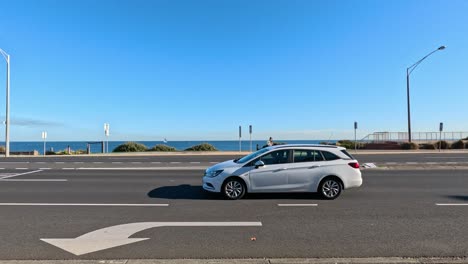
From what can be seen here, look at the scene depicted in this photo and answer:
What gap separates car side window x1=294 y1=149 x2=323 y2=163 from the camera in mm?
10070

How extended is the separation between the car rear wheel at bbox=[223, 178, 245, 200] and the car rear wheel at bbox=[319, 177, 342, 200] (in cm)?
210

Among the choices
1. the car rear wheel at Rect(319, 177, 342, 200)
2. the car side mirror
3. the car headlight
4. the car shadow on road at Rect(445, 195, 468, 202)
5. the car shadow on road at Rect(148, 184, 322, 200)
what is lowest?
the car shadow on road at Rect(445, 195, 468, 202)

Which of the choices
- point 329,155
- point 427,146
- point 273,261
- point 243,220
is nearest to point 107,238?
point 243,220

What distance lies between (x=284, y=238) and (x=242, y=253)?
1050mm

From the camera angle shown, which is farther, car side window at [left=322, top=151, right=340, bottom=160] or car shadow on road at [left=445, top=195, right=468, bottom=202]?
car side window at [left=322, top=151, right=340, bottom=160]

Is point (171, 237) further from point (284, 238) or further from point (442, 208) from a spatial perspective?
point (442, 208)

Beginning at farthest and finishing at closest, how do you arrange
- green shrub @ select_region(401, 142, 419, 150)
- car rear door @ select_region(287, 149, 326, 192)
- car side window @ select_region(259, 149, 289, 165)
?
green shrub @ select_region(401, 142, 419, 150), car side window @ select_region(259, 149, 289, 165), car rear door @ select_region(287, 149, 326, 192)

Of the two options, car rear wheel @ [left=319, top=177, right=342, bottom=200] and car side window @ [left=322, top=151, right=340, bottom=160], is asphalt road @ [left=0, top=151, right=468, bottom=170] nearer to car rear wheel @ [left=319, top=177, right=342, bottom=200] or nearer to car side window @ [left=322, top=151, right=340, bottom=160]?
A: car side window @ [left=322, top=151, right=340, bottom=160]

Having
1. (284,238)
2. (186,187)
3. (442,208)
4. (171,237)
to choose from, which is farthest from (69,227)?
(442,208)

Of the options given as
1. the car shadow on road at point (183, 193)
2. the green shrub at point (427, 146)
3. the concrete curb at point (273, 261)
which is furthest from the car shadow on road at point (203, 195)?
the green shrub at point (427, 146)

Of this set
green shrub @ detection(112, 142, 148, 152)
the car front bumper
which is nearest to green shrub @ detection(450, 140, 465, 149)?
green shrub @ detection(112, 142, 148, 152)

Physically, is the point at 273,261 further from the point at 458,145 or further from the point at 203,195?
the point at 458,145

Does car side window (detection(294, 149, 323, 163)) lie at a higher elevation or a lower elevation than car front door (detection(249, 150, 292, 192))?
higher

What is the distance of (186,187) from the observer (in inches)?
478
